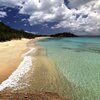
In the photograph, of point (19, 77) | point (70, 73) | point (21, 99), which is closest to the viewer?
point (21, 99)

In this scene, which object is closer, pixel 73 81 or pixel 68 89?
pixel 68 89

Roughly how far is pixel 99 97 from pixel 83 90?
5.57 feet

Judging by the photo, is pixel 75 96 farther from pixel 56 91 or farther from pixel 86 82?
pixel 86 82

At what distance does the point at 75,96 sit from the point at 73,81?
3.94 meters

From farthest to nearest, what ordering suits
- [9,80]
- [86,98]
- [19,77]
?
1. [19,77]
2. [9,80]
3. [86,98]

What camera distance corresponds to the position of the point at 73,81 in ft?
54.7

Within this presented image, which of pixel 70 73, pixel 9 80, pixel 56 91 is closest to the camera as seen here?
pixel 56 91

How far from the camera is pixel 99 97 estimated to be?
1276 centimetres

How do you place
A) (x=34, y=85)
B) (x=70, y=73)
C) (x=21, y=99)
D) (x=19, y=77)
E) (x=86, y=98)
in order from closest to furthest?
(x=21, y=99) < (x=86, y=98) < (x=34, y=85) < (x=19, y=77) < (x=70, y=73)

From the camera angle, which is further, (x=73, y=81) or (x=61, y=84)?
(x=73, y=81)

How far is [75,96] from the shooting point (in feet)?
41.9

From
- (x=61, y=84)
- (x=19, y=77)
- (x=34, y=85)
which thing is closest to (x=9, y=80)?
(x=19, y=77)

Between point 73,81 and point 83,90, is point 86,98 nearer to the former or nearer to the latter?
point 83,90

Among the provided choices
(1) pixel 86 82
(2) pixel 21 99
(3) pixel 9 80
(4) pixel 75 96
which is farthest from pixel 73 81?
(2) pixel 21 99
